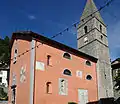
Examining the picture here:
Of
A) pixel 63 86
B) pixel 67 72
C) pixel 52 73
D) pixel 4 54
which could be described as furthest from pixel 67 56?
pixel 4 54

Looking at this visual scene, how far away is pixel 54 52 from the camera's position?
2164 centimetres

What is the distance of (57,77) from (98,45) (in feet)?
35.4

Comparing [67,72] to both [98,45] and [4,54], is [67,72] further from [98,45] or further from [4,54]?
[4,54]

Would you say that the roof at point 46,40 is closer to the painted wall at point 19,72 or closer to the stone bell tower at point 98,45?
the painted wall at point 19,72

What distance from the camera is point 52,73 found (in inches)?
811

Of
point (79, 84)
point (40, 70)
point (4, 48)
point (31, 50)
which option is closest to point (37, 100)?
point (40, 70)

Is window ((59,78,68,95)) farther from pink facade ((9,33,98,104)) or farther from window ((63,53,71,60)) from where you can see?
window ((63,53,71,60))

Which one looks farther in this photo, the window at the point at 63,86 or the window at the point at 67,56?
the window at the point at 67,56

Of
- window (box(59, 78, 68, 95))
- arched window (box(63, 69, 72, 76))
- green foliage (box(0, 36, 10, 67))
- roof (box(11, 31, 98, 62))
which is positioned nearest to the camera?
roof (box(11, 31, 98, 62))

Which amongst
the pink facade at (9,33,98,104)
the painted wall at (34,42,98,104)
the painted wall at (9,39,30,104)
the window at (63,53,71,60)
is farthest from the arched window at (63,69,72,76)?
the painted wall at (9,39,30,104)

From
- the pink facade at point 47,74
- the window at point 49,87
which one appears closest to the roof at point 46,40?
the pink facade at point 47,74

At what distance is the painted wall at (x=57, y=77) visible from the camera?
19.1 m

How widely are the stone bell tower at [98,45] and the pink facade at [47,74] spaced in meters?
2.96

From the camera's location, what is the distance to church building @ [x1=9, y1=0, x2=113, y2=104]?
63.0ft
